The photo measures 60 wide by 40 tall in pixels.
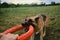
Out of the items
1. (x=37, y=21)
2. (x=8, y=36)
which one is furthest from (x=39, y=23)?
(x=8, y=36)

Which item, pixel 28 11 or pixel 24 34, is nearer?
pixel 24 34

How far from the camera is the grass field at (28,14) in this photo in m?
1.73

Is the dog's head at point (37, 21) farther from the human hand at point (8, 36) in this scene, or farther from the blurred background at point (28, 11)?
the human hand at point (8, 36)

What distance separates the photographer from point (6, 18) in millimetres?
1817

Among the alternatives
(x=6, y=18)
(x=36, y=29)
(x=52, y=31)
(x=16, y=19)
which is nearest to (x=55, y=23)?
(x=52, y=31)

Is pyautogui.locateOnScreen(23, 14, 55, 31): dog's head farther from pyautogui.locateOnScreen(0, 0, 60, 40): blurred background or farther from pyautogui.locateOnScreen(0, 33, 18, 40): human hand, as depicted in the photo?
pyautogui.locateOnScreen(0, 33, 18, 40): human hand

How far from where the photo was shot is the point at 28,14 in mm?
1781

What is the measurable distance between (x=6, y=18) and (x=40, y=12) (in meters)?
0.36

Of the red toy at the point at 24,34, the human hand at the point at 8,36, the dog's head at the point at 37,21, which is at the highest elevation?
the dog's head at the point at 37,21

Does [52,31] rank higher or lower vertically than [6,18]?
lower

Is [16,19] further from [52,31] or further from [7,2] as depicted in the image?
[52,31]

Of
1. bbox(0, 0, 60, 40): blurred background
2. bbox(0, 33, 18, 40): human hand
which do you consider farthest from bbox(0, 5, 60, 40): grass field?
bbox(0, 33, 18, 40): human hand

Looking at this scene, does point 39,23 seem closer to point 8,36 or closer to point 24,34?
point 24,34

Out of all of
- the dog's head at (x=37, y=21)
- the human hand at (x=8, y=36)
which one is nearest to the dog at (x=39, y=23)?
the dog's head at (x=37, y=21)
